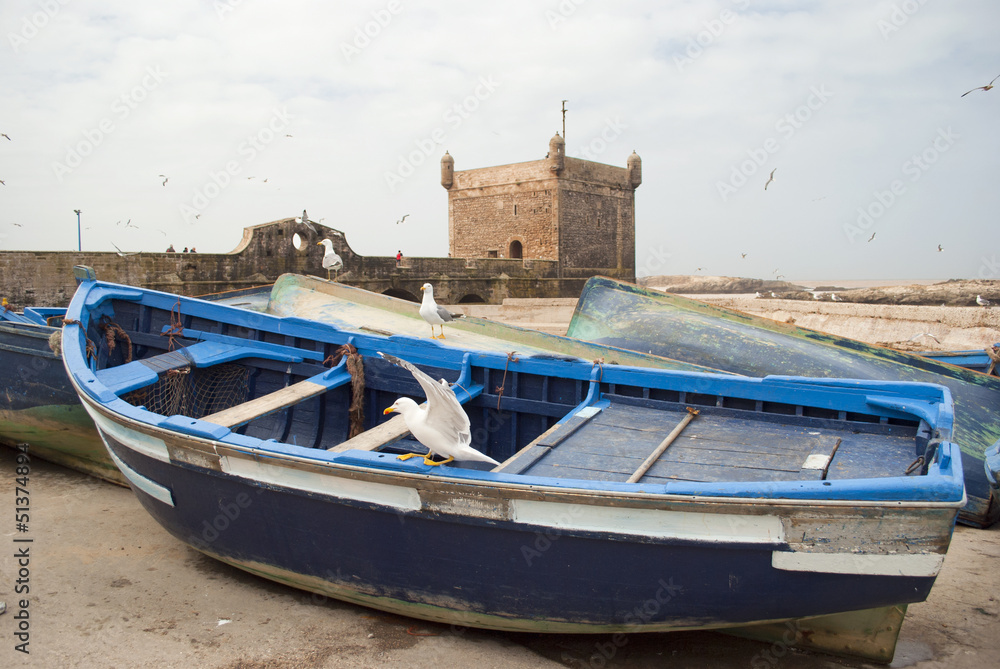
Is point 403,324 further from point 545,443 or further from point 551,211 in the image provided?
point 551,211

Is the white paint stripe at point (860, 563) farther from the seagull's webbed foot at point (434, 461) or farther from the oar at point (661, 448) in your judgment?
the seagull's webbed foot at point (434, 461)

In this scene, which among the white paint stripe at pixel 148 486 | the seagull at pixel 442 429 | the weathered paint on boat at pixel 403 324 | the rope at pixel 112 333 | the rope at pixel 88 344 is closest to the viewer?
the seagull at pixel 442 429

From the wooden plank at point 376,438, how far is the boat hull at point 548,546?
413mm

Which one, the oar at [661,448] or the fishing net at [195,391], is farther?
the fishing net at [195,391]

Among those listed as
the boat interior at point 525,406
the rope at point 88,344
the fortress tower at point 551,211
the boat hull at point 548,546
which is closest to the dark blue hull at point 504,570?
the boat hull at point 548,546

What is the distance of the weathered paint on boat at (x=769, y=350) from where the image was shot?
4988mm

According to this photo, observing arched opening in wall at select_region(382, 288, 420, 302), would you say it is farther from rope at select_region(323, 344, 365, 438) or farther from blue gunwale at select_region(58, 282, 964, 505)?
rope at select_region(323, 344, 365, 438)

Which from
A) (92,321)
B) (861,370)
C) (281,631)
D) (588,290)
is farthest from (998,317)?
(92,321)

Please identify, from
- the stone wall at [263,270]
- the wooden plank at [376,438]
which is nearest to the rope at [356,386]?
the wooden plank at [376,438]

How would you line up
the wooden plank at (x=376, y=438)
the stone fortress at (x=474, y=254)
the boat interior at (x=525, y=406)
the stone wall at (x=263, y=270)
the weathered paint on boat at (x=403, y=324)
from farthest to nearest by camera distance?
1. the stone fortress at (x=474, y=254)
2. the stone wall at (x=263, y=270)
3. the weathered paint on boat at (x=403, y=324)
4. the wooden plank at (x=376, y=438)
5. the boat interior at (x=525, y=406)

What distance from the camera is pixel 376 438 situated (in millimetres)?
3600

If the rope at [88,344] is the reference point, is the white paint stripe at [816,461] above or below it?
below

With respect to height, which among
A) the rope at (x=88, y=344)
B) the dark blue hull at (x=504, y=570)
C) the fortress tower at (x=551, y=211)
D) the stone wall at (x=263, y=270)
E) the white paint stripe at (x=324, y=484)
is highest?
the fortress tower at (x=551, y=211)

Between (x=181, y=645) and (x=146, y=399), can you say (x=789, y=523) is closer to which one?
(x=181, y=645)
